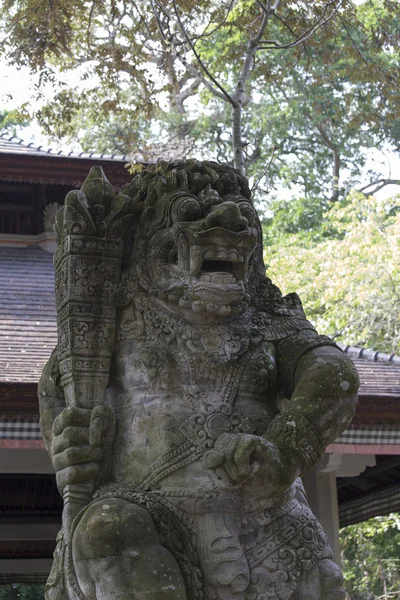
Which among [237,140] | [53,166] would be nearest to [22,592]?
[53,166]

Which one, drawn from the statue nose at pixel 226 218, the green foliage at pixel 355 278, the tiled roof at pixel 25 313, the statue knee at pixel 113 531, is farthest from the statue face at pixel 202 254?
the green foliage at pixel 355 278

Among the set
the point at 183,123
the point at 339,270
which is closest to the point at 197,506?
the point at 339,270

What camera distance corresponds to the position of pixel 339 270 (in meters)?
16.6

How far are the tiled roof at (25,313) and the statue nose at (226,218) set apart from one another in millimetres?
4098

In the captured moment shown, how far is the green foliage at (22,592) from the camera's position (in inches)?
380

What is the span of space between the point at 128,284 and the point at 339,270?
1338cm

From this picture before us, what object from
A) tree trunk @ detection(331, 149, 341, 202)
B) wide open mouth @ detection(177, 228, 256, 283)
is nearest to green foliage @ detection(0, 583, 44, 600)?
wide open mouth @ detection(177, 228, 256, 283)

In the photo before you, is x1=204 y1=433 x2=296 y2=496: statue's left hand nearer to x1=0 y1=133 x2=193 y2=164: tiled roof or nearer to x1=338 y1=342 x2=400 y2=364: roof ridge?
x1=338 y1=342 x2=400 y2=364: roof ridge

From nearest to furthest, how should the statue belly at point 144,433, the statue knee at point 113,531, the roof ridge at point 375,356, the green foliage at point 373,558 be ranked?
1. the statue knee at point 113,531
2. the statue belly at point 144,433
3. the roof ridge at point 375,356
4. the green foliage at point 373,558

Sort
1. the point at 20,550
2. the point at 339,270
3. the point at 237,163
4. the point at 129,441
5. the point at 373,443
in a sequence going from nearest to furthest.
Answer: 1. the point at 129,441
2. the point at 237,163
3. the point at 373,443
4. the point at 20,550
5. the point at 339,270

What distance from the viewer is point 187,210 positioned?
3449 millimetres

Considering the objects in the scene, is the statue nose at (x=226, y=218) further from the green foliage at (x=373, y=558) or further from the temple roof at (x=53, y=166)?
the green foliage at (x=373, y=558)

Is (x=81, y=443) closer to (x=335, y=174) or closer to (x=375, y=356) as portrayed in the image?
(x=375, y=356)

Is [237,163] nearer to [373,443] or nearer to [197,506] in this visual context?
[373,443]
